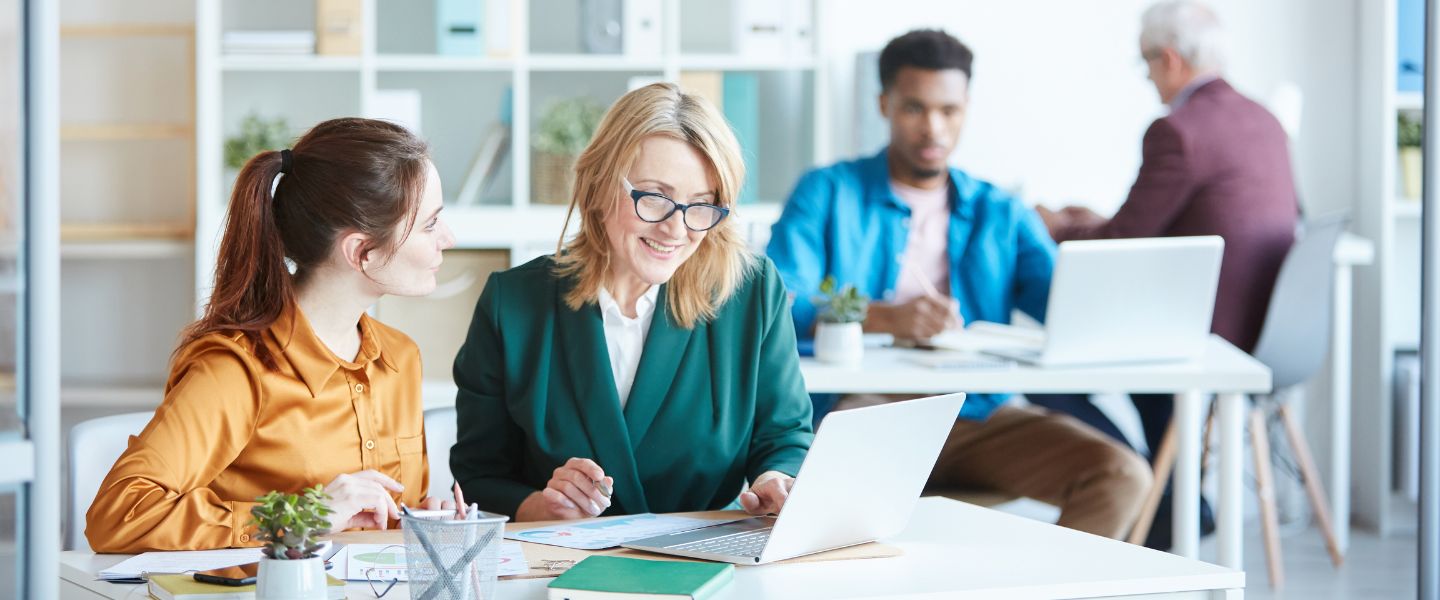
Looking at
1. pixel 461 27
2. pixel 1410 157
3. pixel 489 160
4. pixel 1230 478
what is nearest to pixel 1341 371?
pixel 1410 157

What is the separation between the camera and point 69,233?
163 inches

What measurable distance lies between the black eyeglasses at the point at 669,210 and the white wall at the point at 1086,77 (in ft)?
8.36

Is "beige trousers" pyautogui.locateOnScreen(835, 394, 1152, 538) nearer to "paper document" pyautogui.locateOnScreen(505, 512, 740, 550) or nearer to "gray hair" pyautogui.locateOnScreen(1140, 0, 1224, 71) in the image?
"gray hair" pyautogui.locateOnScreen(1140, 0, 1224, 71)

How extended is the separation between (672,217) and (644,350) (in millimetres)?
180

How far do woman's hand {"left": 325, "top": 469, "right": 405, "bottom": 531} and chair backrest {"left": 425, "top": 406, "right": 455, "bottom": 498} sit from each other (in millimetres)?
321

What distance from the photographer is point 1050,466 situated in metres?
2.98

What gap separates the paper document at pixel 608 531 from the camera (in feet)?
5.02

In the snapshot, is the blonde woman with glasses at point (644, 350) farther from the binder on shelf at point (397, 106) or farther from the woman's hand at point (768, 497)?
the binder on shelf at point (397, 106)

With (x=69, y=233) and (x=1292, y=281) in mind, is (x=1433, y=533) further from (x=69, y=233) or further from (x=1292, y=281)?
(x=69, y=233)

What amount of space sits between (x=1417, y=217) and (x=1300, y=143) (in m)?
0.40

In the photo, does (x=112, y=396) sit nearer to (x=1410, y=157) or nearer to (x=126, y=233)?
(x=126, y=233)

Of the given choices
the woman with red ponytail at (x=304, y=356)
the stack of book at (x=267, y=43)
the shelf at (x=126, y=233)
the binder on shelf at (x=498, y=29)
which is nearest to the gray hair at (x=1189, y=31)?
the binder on shelf at (x=498, y=29)

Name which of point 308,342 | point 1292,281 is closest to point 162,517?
point 308,342

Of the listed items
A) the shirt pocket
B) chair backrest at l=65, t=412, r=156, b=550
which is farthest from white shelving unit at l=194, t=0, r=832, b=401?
chair backrest at l=65, t=412, r=156, b=550
